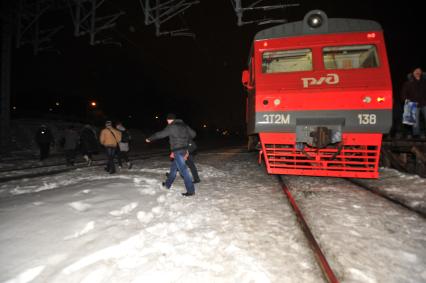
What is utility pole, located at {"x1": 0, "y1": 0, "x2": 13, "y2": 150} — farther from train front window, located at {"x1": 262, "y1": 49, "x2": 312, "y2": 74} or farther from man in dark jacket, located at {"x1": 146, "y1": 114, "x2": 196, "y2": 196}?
train front window, located at {"x1": 262, "y1": 49, "x2": 312, "y2": 74}

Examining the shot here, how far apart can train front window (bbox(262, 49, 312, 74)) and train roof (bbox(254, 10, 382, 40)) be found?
42 centimetres

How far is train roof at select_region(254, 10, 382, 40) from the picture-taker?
17.0 feet

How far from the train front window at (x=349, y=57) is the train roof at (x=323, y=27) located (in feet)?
1.28

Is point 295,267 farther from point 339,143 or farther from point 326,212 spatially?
point 339,143

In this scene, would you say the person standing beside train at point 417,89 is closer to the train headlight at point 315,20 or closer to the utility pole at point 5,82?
the train headlight at point 315,20

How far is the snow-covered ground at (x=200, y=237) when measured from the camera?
2299 mm

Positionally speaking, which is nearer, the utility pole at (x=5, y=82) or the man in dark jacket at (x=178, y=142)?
the man in dark jacket at (x=178, y=142)

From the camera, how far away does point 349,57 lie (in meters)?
5.28

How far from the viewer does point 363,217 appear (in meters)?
3.56

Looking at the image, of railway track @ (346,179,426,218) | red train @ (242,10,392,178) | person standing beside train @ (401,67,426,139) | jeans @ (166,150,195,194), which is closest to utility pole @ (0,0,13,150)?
jeans @ (166,150,195,194)

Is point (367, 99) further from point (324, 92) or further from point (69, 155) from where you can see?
point (69, 155)

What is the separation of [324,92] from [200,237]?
3870mm

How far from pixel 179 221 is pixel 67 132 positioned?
766 cm

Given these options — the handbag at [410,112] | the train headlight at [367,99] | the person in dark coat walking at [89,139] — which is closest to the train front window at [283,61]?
the train headlight at [367,99]
